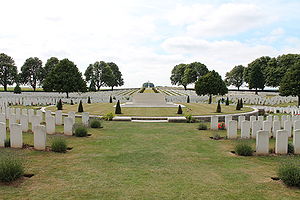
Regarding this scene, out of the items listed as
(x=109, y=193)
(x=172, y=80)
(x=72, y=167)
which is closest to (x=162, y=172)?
(x=109, y=193)

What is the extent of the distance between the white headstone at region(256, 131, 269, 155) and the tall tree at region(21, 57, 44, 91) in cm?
7219

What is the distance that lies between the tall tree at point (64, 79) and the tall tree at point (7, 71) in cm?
2809

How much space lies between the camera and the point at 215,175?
7.08m

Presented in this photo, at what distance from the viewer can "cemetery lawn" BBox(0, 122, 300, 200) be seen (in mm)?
5691

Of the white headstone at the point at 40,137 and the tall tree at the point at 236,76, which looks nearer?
the white headstone at the point at 40,137

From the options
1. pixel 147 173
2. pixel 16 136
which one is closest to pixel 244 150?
pixel 147 173

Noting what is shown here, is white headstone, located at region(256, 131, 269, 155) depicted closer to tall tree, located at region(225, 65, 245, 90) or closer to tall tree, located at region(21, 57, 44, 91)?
tall tree, located at region(21, 57, 44, 91)

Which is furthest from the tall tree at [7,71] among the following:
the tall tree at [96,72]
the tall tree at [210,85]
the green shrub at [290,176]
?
the green shrub at [290,176]

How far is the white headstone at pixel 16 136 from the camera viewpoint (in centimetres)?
961

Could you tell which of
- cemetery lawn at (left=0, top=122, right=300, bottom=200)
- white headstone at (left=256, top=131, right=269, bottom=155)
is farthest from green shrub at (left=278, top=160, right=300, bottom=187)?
white headstone at (left=256, top=131, right=269, bottom=155)

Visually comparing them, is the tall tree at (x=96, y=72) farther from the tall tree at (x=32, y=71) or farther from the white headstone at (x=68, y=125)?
the white headstone at (x=68, y=125)

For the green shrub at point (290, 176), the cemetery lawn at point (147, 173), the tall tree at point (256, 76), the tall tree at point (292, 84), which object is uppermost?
the tall tree at point (256, 76)

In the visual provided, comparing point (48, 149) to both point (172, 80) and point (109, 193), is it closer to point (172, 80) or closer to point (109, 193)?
Result: point (109, 193)

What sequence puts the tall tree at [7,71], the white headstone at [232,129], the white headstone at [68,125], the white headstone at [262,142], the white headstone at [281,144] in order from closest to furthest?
the white headstone at [262,142], the white headstone at [281,144], the white headstone at [232,129], the white headstone at [68,125], the tall tree at [7,71]
